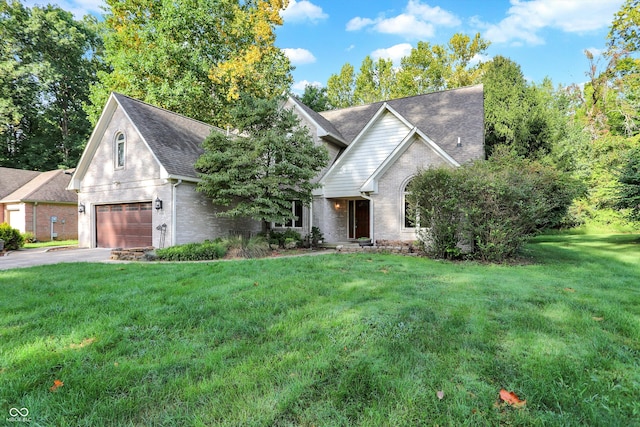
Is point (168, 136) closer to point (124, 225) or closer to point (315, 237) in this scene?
point (124, 225)

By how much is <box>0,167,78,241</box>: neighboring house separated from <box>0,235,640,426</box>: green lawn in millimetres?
18958

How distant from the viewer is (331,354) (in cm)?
288

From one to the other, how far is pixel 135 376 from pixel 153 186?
11.6 meters

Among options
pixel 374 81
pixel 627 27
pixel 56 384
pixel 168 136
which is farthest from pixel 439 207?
pixel 374 81

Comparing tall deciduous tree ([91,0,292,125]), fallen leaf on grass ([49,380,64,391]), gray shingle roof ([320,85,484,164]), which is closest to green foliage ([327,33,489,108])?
tall deciduous tree ([91,0,292,125])

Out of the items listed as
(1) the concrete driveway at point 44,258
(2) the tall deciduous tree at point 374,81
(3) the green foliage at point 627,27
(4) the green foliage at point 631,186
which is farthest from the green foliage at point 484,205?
(2) the tall deciduous tree at point 374,81

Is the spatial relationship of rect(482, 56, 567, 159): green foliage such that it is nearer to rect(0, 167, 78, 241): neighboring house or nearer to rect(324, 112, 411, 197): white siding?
rect(324, 112, 411, 197): white siding

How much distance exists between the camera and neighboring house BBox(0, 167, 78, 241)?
1972 cm

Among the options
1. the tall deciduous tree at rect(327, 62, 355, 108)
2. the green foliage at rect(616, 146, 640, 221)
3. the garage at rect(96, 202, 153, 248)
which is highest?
the tall deciduous tree at rect(327, 62, 355, 108)

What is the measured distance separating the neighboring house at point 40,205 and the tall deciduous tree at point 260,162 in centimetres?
1511

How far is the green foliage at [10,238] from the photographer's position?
13.7 m

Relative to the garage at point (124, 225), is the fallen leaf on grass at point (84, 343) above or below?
below

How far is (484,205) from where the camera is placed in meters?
8.61

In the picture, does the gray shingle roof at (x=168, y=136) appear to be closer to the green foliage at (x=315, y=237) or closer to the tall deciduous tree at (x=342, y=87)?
the green foliage at (x=315, y=237)
